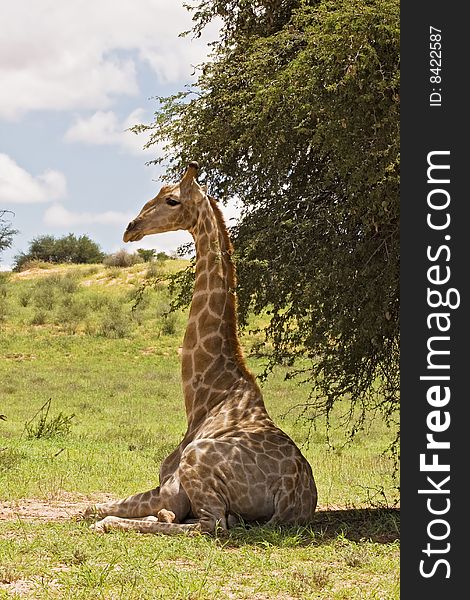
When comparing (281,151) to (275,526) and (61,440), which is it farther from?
(61,440)

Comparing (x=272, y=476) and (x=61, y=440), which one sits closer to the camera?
(x=272, y=476)

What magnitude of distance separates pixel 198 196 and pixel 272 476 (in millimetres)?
2668

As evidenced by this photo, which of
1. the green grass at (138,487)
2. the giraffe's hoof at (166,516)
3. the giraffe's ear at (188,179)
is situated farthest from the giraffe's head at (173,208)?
the green grass at (138,487)

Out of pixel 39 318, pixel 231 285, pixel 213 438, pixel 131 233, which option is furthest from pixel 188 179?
pixel 39 318

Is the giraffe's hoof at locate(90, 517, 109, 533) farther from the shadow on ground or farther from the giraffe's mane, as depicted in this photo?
the giraffe's mane

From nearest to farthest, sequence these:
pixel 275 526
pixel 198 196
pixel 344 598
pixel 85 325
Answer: pixel 344 598 < pixel 275 526 < pixel 198 196 < pixel 85 325

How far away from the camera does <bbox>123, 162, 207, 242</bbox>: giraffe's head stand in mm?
9078

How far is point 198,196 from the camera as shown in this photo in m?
9.10

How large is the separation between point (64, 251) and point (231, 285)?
48.4m

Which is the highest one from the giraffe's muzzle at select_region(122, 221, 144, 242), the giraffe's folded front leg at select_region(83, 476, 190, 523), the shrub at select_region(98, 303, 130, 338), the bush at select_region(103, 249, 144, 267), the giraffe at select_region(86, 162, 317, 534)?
the bush at select_region(103, 249, 144, 267)

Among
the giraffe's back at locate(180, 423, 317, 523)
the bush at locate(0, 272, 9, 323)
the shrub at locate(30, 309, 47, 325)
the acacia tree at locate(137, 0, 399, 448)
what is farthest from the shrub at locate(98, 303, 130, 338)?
the giraffe's back at locate(180, 423, 317, 523)

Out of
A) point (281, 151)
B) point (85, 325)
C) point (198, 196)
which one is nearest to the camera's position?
point (198, 196)

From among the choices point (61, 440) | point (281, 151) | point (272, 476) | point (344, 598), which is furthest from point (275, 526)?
point (61, 440)

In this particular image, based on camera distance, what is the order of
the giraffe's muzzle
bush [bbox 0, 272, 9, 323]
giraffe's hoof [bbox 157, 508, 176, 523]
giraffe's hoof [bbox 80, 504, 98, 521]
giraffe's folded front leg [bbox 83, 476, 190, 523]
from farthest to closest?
bush [bbox 0, 272, 9, 323] → the giraffe's muzzle → giraffe's hoof [bbox 80, 504, 98, 521] → giraffe's folded front leg [bbox 83, 476, 190, 523] → giraffe's hoof [bbox 157, 508, 176, 523]
